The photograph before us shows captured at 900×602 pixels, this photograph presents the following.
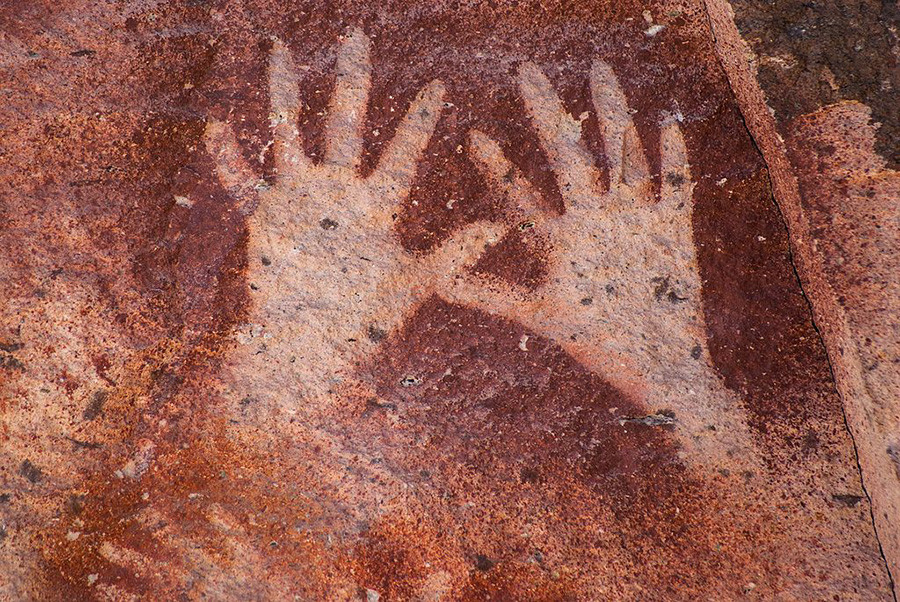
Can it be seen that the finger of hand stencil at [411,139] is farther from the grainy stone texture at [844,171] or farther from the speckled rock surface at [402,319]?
the grainy stone texture at [844,171]

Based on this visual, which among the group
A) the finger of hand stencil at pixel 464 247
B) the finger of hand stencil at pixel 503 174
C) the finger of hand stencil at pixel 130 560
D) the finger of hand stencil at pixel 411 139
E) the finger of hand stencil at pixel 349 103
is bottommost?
the finger of hand stencil at pixel 130 560

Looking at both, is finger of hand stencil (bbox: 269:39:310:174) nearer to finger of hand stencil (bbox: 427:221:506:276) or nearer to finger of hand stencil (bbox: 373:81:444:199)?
finger of hand stencil (bbox: 373:81:444:199)

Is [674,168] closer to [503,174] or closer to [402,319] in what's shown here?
[503,174]

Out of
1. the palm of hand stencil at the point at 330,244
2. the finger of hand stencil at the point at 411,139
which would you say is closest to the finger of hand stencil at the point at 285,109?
the palm of hand stencil at the point at 330,244

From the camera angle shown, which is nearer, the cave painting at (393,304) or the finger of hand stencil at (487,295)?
the cave painting at (393,304)

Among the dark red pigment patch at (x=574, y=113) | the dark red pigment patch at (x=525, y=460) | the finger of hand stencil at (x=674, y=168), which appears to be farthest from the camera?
the finger of hand stencil at (x=674, y=168)

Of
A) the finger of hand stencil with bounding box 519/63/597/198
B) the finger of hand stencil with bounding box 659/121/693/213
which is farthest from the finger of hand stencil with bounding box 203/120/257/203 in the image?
the finger of hand stencil with bounding box 659/121/693/213
